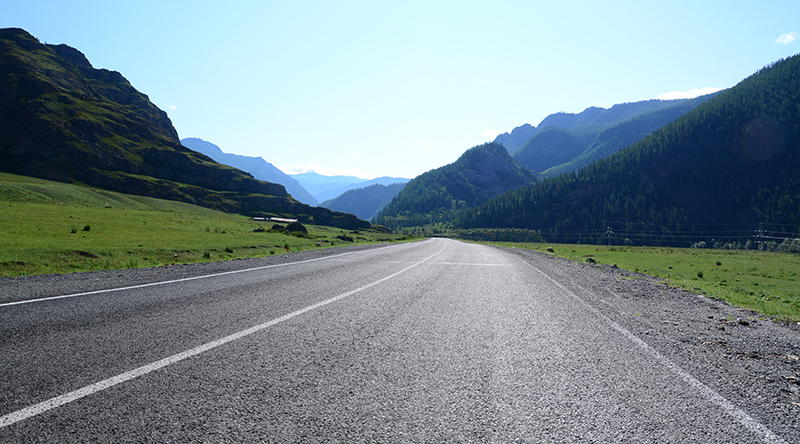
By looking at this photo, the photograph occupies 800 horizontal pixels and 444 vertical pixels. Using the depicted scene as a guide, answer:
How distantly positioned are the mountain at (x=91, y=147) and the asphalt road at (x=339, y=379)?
512 ft

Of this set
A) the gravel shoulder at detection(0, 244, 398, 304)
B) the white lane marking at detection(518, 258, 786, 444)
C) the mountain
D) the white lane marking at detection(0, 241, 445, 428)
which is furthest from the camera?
the mountain

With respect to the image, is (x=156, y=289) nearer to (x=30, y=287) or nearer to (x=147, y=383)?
(x=30, y=287)

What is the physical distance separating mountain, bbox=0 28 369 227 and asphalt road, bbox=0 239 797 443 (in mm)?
156009

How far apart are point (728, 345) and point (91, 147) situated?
18724 centimetres

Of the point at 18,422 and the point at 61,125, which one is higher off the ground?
the point at 61,125

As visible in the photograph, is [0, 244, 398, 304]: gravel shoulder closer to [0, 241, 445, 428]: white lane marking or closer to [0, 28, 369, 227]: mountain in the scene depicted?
[0, 241, 445, 428]: white lane marking

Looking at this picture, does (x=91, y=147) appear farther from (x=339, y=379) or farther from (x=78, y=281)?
(x=339, y=379)

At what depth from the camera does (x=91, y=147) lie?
138 m

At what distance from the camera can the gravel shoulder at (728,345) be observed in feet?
11.6

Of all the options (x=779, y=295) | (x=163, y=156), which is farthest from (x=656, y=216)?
(x=163, y=156)

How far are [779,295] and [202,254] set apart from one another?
2799 cm

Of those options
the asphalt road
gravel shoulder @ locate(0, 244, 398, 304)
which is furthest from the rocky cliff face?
the asphalt road

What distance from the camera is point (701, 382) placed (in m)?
3.98

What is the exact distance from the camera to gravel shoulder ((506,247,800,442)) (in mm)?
3539
